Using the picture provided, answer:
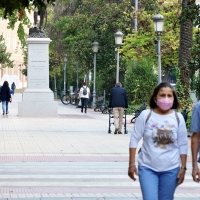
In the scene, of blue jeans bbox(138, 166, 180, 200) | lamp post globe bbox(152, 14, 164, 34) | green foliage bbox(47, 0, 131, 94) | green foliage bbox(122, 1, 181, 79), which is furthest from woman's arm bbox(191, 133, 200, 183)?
green foliage bbox(47, 0, 131, 94)

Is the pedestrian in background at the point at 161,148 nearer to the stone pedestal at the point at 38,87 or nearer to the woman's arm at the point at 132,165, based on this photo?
the woman's arm at the point at 132,165

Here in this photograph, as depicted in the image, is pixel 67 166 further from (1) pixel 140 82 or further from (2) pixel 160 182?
(1) pixel 140 82

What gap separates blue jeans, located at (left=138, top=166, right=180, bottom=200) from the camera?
7.41m

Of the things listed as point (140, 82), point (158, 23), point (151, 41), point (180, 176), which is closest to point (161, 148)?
point (180, 176)

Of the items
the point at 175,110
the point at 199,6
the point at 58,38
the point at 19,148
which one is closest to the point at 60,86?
the point at 58,38

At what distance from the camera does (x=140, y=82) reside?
42219 millimetres

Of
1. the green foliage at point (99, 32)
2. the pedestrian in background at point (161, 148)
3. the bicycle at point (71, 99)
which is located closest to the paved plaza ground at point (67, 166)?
the pedestrian in background at point (161, 148)

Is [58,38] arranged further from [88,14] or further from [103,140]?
[103,140]

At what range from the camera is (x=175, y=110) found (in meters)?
7.77

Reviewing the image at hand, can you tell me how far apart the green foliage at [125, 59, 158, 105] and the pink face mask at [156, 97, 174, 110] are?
113 ft

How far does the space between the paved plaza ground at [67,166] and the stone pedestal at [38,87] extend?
347 inches

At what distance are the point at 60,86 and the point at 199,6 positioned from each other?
183 ft

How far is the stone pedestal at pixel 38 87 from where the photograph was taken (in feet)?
123

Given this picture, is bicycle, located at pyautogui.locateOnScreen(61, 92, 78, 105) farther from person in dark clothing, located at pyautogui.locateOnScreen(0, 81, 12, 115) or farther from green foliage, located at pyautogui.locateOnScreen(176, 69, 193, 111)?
green foliage, located at pyautogui.locateOnScreen(176, 69, 193, 111)
